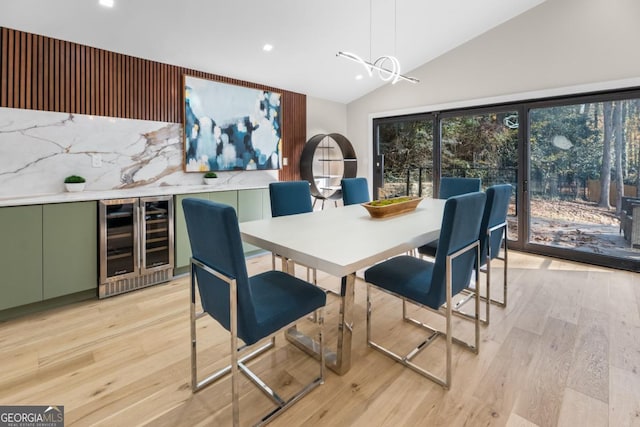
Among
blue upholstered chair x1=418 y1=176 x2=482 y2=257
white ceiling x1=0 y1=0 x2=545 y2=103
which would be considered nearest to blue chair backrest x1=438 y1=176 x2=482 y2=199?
blue upholstered chair x1=418 y1=176 x2=482 y2=257

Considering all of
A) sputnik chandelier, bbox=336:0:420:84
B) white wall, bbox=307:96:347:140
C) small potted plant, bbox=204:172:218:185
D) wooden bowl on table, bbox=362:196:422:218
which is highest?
white wall, bbox=307:96:347:140

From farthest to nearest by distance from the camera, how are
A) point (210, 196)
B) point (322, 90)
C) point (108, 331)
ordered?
point (322, 90) < point (210, 196) < point (108, 331)

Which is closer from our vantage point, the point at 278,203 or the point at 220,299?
the point at 220,299

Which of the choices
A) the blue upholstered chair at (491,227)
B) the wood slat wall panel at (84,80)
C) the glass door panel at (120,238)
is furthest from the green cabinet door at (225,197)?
the blue upholstered chair at (491,227)

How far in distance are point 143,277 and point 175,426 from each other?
1.97 m

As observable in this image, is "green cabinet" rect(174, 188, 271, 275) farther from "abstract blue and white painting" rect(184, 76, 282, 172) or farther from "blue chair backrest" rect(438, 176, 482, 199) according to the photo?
"blue chair backrest" rect(438, 176, 482, 199)

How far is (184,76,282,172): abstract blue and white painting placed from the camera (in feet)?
12.9

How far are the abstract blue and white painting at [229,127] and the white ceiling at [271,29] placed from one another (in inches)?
8.5

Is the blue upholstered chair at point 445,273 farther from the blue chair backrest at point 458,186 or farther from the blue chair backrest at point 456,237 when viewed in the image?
the blue chair backrest at point 458,186

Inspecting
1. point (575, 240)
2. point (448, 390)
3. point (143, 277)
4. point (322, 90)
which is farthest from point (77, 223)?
point (575, 240)

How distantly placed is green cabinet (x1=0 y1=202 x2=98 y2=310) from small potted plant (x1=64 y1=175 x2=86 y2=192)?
Result: 489mm

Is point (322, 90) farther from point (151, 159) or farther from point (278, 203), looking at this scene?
point (278, 203)

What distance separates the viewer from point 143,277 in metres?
3.17

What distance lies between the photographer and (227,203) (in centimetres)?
380
